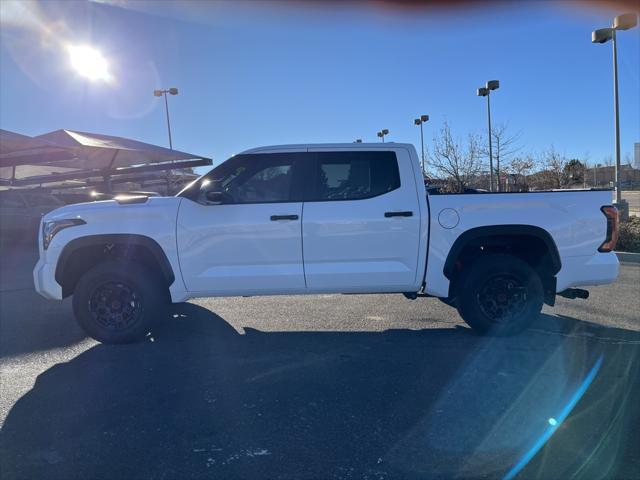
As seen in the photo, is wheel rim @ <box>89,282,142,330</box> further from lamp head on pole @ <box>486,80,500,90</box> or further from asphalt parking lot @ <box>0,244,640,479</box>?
lamp head on pole @ <box>486,80,500,90</box>

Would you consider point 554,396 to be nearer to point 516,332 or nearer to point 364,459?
point 516,332

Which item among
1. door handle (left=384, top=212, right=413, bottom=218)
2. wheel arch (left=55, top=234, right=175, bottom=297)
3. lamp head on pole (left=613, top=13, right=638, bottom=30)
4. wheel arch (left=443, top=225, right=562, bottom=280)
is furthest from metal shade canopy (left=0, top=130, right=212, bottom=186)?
lamp head on pole (left=613, top=13, right=638, bottom=30)

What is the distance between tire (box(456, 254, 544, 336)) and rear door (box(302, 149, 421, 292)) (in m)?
0.63

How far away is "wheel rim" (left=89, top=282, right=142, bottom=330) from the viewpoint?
502cm

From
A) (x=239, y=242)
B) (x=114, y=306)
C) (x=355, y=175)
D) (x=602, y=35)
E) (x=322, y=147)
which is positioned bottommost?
(x=114, y=306)

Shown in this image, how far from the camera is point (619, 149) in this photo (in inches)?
502

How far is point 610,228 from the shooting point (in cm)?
493

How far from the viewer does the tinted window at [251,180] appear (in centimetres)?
502

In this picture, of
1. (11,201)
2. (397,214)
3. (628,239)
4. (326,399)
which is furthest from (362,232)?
(11,201)

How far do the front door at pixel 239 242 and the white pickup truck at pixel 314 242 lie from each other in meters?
0.01

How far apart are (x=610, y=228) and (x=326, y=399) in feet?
11.2

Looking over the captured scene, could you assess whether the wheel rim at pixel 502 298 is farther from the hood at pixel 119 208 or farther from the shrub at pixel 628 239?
the shrub at pixel 628 239

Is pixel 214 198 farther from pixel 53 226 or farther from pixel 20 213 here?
pixel 20 213

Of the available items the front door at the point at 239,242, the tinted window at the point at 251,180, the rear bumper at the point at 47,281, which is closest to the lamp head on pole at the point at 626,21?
the tinted window at the point at 251,180
